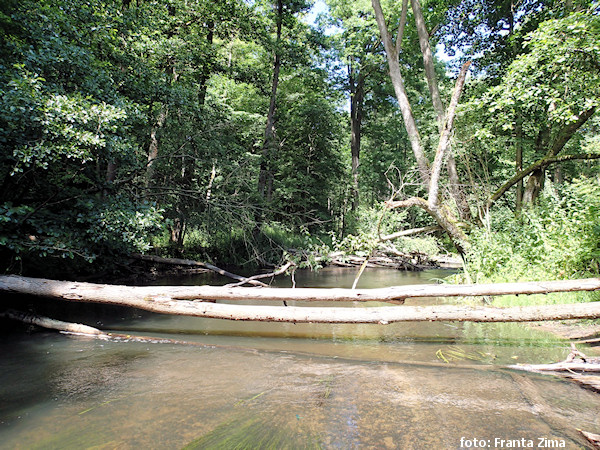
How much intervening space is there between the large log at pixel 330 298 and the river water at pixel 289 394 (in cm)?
46

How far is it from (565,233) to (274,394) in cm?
563

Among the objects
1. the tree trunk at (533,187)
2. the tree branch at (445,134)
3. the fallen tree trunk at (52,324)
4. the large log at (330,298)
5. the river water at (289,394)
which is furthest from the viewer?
the tree trunk at (533,187)

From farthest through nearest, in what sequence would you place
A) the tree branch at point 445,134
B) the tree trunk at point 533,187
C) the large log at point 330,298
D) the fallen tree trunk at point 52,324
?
1. the tree trunk at point 533,187
2. the tree branch at point 445,134
3. the fallen tree trunk at point 52,324
4. the large log at point 330,298

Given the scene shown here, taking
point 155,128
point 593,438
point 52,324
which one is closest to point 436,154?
point 593,438

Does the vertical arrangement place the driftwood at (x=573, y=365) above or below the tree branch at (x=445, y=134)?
below

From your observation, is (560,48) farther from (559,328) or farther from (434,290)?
(434,290)

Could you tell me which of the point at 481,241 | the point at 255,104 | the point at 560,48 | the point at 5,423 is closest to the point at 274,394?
the point at 5,423

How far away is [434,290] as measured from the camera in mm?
4133

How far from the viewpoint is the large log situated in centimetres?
388

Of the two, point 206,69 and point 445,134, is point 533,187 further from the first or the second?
point 206,69

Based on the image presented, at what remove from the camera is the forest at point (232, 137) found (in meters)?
5.52

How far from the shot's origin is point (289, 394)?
2.97 meters

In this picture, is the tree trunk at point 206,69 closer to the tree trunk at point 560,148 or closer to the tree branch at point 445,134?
the tree branch at point 445,134

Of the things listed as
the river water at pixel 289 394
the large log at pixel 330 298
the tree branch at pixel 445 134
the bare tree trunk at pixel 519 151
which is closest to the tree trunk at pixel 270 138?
the tree branch at pixel 445 134
